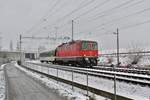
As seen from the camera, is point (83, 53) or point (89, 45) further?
point (89, 45)

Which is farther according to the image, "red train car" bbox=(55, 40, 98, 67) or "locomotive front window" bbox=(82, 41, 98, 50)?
"locomotive front window" bbox=(82, 41, 98, 50)

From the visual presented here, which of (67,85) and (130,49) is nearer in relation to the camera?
(67,85)

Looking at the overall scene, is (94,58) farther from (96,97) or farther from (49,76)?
(96,97)

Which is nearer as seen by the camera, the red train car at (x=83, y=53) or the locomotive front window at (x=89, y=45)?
the red train car at (x=83, y=53)

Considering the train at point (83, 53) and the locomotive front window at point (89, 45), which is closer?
the train at point (83, 53)

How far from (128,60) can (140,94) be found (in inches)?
1355

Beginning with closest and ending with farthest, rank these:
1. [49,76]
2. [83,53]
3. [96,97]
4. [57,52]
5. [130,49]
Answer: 1. [96,97]
2. [49,76]
3. [83,53]
4. [57,52]
5. [130,49]

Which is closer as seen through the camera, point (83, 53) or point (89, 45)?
point (83, 53)

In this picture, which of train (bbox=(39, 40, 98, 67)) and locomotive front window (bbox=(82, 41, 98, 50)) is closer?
train (bbox=(39, 40, 98, 67))

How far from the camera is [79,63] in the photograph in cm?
3272

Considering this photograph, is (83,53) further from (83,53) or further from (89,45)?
(89,45)

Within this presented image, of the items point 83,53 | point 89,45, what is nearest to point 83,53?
point 83,53

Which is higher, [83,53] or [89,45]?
[89,45]

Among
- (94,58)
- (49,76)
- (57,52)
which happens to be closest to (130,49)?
(57,52)
